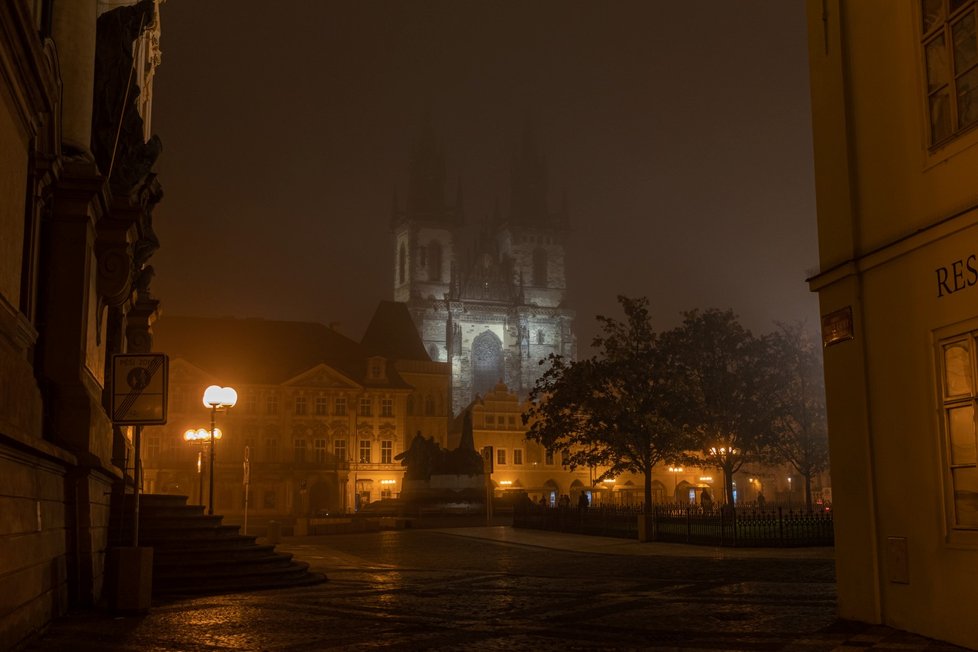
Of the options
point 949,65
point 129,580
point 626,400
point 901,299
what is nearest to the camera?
point 949,65

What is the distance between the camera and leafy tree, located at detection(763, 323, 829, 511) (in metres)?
49.2

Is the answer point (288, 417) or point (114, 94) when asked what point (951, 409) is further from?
point (288, 417)

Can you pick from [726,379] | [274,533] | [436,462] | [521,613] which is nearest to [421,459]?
[436,462]

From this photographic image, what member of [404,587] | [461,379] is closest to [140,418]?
[404,587]

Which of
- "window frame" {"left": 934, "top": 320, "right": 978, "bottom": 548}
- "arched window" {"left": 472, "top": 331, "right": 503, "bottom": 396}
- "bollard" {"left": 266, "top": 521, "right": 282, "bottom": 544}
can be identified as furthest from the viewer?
"arched window" {"left": 472, "top": 331, "right": 503, "bottom": 396}

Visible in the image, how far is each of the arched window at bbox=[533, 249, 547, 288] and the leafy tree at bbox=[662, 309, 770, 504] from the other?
3702 inches

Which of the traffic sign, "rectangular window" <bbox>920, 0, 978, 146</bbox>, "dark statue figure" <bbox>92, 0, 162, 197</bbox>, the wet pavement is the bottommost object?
the wet pavement

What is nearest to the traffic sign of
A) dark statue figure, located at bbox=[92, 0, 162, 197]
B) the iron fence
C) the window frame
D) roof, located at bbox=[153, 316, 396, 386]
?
dark statue figure, located at bbox=[92, 0, 162, 197]

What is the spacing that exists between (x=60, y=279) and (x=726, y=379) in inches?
1509

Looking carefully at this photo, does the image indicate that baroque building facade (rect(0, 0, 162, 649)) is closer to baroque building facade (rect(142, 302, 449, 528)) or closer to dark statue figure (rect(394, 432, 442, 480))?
dark statue figure (rect(394, 432, 442, 480))

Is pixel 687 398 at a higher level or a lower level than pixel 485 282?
lower

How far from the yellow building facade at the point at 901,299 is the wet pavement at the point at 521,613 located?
2.48 feet

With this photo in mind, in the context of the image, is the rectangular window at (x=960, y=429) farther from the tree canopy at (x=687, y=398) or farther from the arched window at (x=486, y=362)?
the arched window at (x=486, y=362)

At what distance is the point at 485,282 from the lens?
459 feet
